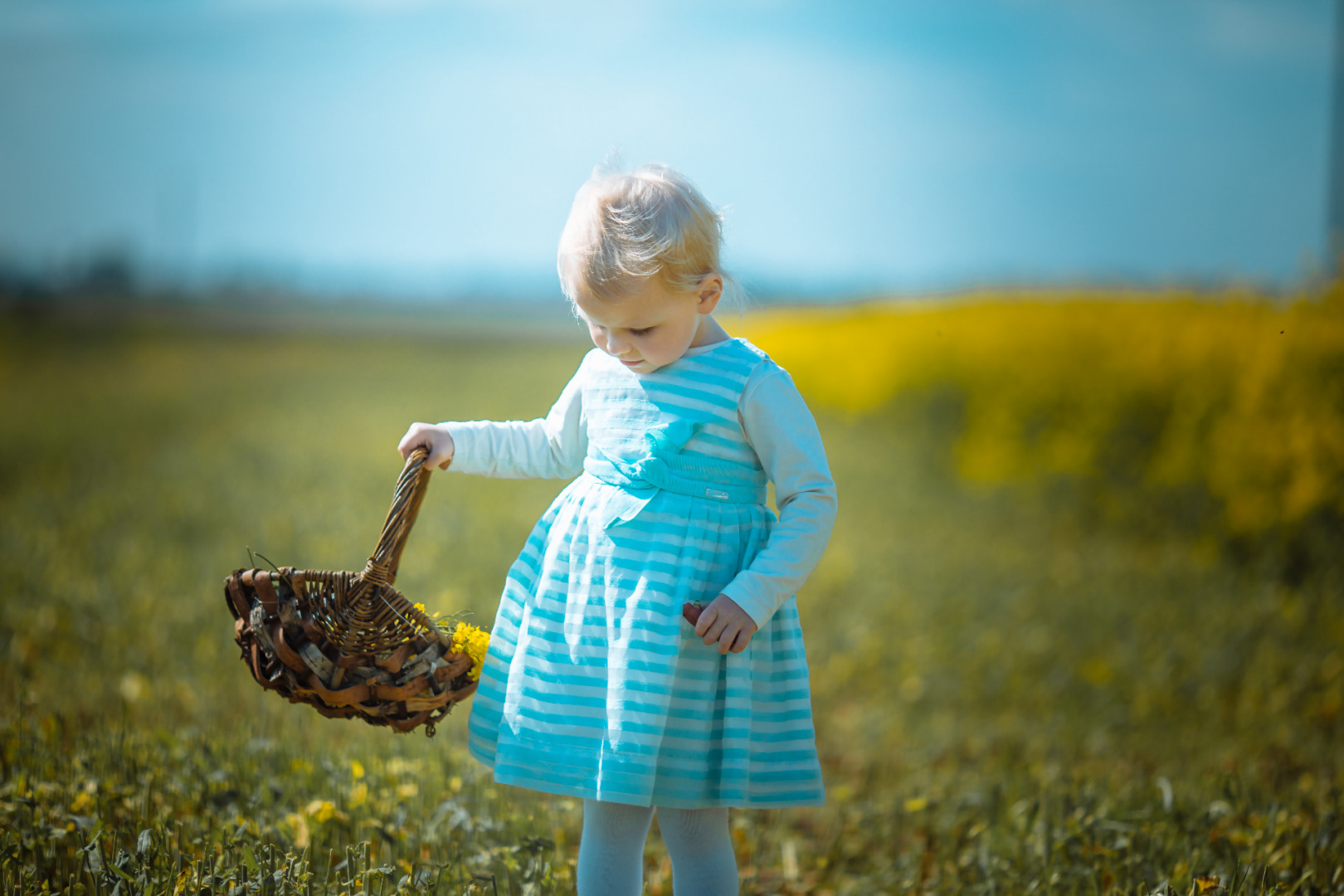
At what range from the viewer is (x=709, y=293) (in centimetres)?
195

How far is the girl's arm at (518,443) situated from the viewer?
2.15 meters

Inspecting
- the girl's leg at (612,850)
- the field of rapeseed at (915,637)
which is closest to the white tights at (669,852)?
the girl's leg at (612,850)

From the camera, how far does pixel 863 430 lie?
11758mm

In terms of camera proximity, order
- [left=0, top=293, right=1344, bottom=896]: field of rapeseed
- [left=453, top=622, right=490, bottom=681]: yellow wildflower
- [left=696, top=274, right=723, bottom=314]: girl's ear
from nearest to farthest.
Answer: [left=696, top=274, right=723, bottom=314]: girl's ear, [left=453, top=622, right=490, bottom=681]: yellow wildflower, [left=0, top=293, right=1344, bottom=896]: field of rapeseed

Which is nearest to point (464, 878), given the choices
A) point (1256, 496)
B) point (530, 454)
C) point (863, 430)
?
point (530, 454)

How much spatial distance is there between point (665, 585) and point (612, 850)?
55cm

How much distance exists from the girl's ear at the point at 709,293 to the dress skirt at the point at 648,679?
14.8 inches

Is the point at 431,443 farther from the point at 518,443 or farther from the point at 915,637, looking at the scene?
the point at 915,637

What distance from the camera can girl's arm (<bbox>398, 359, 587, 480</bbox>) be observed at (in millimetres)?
2146

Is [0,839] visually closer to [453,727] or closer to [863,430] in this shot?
[453,727]

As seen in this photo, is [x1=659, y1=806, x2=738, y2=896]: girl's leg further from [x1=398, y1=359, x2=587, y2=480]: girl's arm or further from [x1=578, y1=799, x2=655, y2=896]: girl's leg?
[x1=398, y1=359, x2=587, y2=480]: girl's arm

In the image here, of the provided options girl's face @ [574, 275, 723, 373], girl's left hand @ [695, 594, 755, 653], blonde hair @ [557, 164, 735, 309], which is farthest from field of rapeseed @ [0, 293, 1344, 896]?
blonde hair @ [557, 164, 735, 309]

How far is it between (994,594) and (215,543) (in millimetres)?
4729

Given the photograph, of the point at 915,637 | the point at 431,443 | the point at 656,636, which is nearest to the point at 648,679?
the point at 656,636
